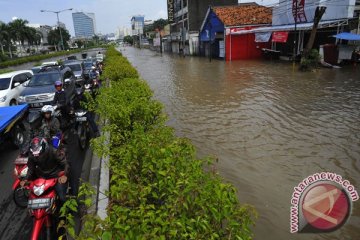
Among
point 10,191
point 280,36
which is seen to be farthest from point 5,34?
point 10,191

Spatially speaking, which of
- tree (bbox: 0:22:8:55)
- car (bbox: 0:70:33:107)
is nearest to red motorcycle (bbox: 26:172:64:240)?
car (bbox: 0:70:33:107)

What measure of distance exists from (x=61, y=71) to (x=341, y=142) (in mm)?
12397

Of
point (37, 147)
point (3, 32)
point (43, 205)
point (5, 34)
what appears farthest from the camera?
point (5, 34)

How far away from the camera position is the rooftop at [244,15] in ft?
105

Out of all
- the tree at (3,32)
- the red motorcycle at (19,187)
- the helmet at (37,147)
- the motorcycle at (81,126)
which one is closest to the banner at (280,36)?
the motorcycle at (81,126)

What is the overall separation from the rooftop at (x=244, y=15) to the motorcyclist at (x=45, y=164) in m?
29.7

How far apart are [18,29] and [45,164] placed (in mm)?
85055

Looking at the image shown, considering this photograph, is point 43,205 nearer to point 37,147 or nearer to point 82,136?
point 37,147

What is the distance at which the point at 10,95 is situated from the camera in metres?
12.6

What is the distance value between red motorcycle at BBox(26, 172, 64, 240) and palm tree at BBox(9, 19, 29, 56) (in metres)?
83.2

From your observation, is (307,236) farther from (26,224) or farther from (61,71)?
(61,71)

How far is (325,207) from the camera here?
157 inches

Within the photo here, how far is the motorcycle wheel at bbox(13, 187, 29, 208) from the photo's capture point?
5453mm

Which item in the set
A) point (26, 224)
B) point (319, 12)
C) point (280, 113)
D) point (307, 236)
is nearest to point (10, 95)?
point (26, 224)
